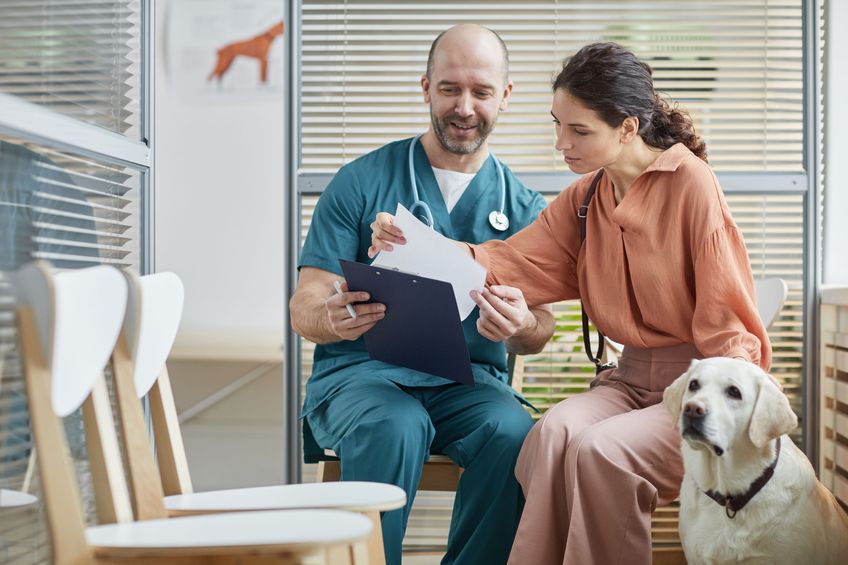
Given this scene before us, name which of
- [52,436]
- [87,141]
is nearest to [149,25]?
[87,141]

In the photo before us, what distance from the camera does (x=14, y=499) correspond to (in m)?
1.46

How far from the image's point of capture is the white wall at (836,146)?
8.84 ft

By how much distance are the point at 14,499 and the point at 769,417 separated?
4.12 ft

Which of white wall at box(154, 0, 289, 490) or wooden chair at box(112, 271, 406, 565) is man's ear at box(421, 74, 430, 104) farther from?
white wall at box(154, 0, 289, 490)

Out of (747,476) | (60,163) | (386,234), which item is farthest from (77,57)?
(747,476)

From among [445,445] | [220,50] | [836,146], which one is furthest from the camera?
[220,50]

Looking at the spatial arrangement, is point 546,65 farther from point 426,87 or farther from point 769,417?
point 769,417

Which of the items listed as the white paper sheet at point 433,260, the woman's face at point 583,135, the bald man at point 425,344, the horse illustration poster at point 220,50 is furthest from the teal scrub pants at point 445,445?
the horse illustration poster at point 220,50

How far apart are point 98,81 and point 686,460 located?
143cm

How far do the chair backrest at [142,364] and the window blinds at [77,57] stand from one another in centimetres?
44

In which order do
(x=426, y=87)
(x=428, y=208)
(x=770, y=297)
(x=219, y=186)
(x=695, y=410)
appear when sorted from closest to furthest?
1. (x=695, y=410)
2. (x=428, y=208)
3. (x=426, y=87)
4. (x=770, y=297)
5. (x=219, y=186)

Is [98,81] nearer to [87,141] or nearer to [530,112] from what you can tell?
[87,141]

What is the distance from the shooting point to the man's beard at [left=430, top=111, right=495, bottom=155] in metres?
2.25

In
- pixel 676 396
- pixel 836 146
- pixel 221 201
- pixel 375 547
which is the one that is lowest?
pixel 375 547
